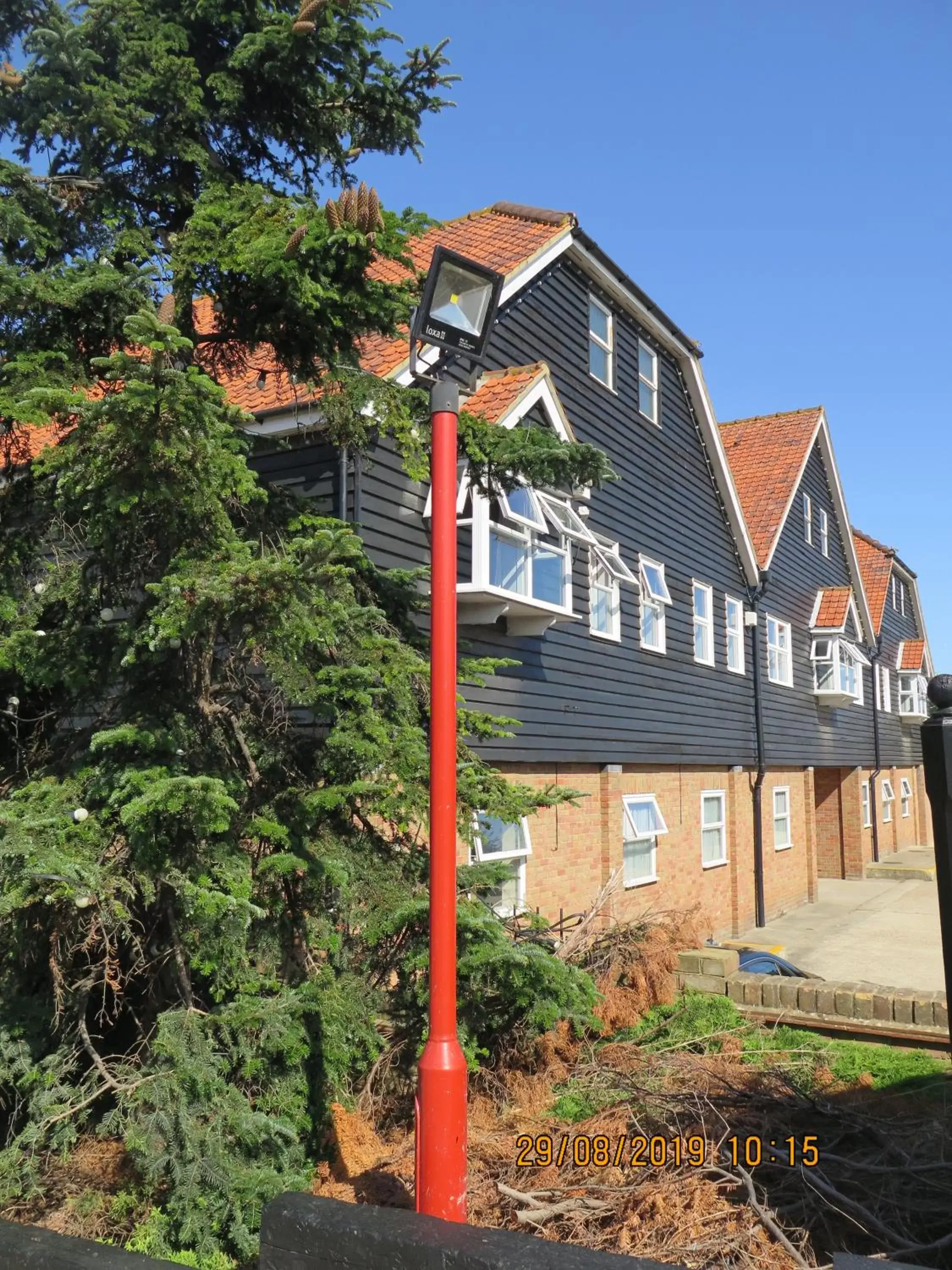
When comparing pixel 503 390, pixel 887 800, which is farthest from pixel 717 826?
pixel 887 800

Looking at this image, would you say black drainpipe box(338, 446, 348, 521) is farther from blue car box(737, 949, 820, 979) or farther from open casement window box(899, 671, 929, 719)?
open casement window box(899, 671, 929, 719)

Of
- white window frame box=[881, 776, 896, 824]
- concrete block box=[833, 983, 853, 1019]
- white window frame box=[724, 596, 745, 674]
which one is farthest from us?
white window frame box=[881, 776, 896, 824]

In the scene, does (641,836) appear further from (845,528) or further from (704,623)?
(845,528)

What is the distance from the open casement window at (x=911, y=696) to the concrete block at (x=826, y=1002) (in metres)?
30.7

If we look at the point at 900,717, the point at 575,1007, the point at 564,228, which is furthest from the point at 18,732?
the point at 900,717

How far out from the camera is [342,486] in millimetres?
9141

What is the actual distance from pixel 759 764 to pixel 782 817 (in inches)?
105

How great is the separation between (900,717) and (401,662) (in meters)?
34.5

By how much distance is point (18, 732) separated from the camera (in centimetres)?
672

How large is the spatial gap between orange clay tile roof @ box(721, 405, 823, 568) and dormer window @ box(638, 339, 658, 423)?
503cm

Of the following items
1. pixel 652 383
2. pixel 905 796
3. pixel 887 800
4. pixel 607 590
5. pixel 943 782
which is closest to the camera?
pixel 943 782

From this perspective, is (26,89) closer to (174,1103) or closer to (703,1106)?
(174,1103)

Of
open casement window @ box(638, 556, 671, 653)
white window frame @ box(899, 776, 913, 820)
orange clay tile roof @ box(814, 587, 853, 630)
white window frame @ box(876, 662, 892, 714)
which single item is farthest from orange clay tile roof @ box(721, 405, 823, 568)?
white window frame @ box(899, 776, 913, 820)
